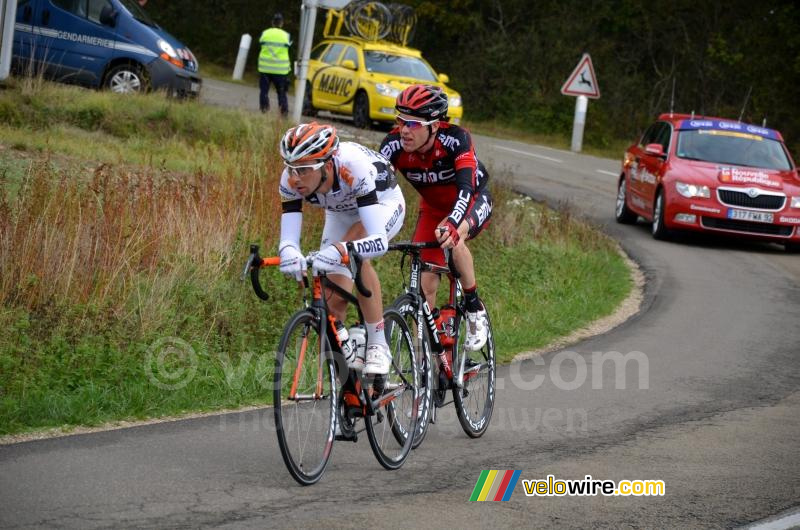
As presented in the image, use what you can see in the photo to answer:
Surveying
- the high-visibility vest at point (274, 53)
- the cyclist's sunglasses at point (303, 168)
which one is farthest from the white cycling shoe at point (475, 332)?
the high-visibility vest at point (274, 53)

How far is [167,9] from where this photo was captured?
4681 centimetres

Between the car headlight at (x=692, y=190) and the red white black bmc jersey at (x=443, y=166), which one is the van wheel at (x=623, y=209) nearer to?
the car headlight at (x=692, y=190)

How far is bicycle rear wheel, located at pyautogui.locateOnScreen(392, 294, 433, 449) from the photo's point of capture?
23.8 feet

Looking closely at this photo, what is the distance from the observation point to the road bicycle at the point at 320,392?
20.0 ft

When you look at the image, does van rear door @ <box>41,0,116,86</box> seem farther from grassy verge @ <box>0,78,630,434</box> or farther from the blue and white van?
grassy verge @ <box>0,78,630,434</box>

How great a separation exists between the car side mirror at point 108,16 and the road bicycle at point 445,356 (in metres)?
14.1

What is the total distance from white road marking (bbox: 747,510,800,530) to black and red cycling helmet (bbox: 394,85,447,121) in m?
3.03

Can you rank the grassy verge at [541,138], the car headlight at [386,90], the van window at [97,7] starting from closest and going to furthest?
the van window at [97,7]
the car headlight at [386,90]
the grassy verge at [541,138]

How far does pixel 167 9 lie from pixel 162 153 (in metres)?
32.5

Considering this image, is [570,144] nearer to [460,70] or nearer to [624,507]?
[460,70]

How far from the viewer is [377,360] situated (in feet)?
22.1

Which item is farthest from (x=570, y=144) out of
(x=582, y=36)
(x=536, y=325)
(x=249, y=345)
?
(x=249, y=345)

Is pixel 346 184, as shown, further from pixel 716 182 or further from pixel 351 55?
pixel 351 55

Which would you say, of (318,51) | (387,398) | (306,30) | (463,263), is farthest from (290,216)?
(318,51)
